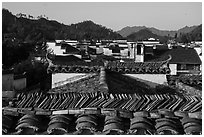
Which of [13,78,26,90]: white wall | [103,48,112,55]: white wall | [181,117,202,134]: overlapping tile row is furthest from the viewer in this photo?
[103,48,112,55]: white wall

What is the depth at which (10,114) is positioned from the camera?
3676 millimetres

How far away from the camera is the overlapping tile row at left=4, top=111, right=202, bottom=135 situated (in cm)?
334

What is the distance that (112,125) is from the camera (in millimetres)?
3357

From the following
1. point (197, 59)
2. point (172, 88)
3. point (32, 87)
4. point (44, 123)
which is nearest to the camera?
point (44, 123)

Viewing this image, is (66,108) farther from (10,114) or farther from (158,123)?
(158,123)

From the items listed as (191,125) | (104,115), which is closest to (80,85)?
(104,115)

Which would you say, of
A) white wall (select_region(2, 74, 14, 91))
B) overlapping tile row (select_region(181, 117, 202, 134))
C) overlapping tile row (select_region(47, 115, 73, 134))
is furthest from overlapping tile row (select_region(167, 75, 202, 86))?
white wall (select_region(2, 74, 14, 91))

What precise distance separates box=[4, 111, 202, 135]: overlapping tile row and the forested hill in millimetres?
43359

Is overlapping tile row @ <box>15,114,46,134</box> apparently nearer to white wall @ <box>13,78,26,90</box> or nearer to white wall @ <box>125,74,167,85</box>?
white wall @ <box>125,74,167,85</box>

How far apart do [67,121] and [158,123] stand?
3.27 ft

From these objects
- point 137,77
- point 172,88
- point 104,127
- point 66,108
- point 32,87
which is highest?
point 32,87

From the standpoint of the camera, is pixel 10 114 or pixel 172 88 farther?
pixel 172 88

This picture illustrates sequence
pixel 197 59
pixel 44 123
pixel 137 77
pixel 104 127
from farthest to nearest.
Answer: pixel 197 59
pixel 137 77
pixel 44 123
pixel 104 127

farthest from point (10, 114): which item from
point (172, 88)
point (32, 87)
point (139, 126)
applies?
point (32, 87)
